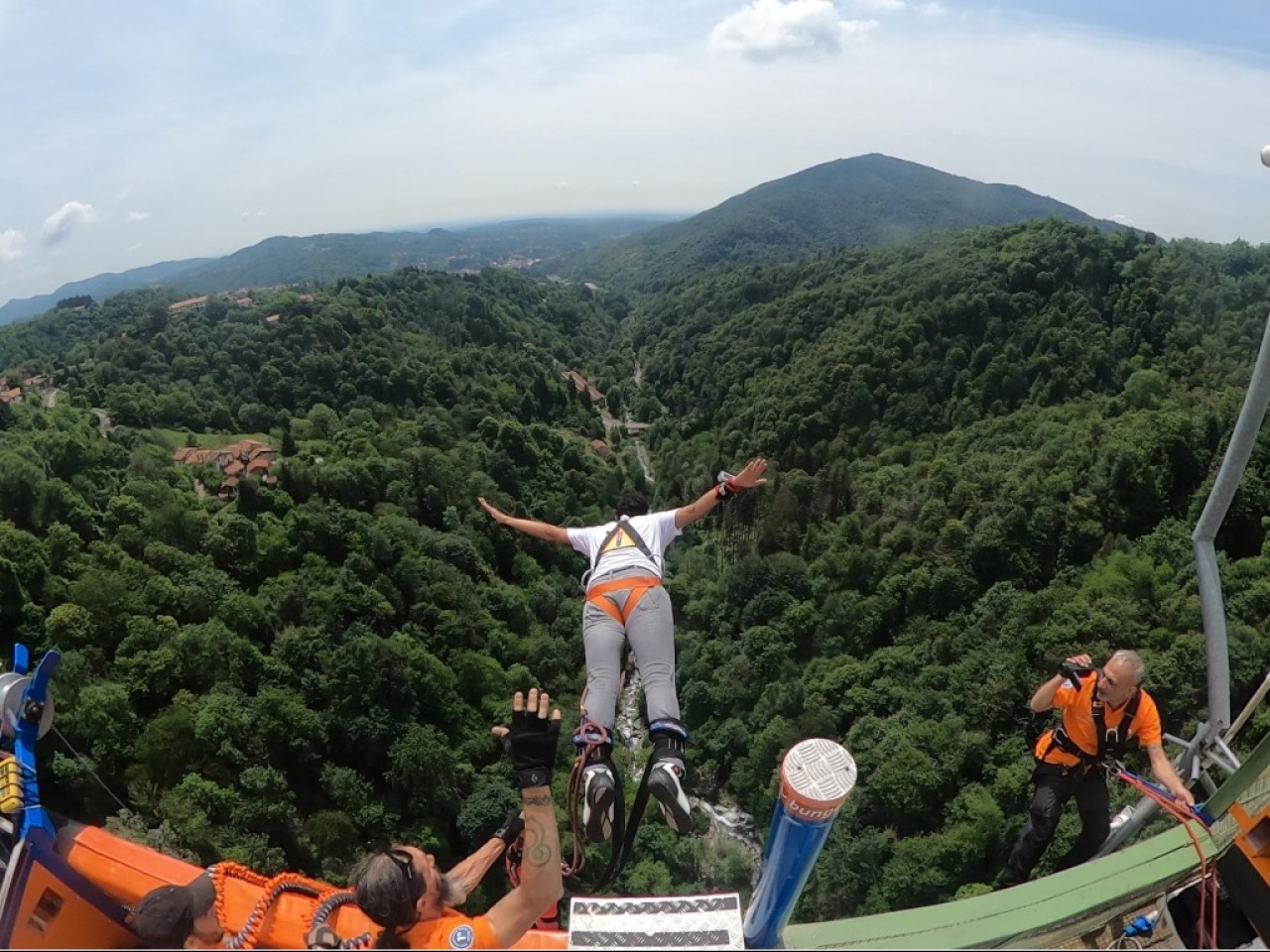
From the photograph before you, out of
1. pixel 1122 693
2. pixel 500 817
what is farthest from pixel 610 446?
pixel 1122 693

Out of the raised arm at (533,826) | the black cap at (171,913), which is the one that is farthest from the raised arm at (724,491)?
the black cap at (171,913)

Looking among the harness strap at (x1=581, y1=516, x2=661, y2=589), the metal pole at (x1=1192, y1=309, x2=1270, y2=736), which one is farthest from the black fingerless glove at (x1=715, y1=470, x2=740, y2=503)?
the metal pole at (x1=1192, y1=309, x2=1270, y2=736)

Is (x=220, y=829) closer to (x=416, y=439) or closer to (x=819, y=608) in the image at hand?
(x=819, y=608)

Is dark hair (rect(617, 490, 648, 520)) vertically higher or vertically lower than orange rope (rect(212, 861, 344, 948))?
higher

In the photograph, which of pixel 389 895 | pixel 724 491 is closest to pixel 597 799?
pixel 389 895

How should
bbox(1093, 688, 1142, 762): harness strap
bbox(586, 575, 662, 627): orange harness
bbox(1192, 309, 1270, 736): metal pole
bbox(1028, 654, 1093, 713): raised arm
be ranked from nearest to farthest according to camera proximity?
bbox(1192, 309, 1270, 736): metal pole, bbox(1093, 688, 1142, 762): harness strap, bbox(1028, 654, 1093, 713): raised arm, bbox(586, 575, 662, 627): orange harness

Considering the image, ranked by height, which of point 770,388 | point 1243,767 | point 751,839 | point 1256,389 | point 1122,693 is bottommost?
point 751,839

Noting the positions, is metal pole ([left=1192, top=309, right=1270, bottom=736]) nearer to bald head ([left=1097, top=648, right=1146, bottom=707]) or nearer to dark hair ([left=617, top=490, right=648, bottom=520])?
bald head ([left=1097, top=648, right=1146, bottom=707])
